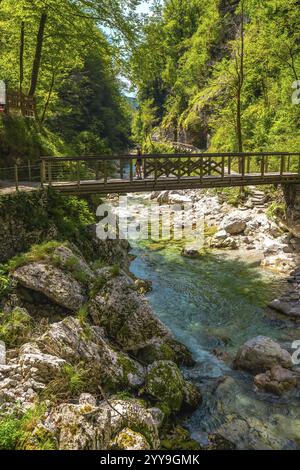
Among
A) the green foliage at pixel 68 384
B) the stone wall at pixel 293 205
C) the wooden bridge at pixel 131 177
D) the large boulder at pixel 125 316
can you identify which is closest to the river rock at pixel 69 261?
the large boulder at pixel 125 316

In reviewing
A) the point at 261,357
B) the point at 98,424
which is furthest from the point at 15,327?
the point at 261,357

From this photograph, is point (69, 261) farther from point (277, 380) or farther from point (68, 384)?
point (277, 380)

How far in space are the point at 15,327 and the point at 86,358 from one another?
1907 mm

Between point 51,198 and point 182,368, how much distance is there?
7594 millimetres

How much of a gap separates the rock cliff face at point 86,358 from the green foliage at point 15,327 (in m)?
0.02

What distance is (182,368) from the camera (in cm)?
1055

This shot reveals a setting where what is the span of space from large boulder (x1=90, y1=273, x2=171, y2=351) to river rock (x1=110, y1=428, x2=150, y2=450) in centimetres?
322

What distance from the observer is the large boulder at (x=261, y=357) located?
10.2 meters

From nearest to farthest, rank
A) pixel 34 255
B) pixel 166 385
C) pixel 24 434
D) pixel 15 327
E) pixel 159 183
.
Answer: pixel 24 434
pixel 15 327
pixel 166 385
pixel 34 255
pixel 159 183

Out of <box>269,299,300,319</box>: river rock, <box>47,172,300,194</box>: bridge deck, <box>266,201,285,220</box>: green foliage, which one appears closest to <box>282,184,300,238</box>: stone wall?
<box>47,172,300,194</box>: bridge deck

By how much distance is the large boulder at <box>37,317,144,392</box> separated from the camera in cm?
793

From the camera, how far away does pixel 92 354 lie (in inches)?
327

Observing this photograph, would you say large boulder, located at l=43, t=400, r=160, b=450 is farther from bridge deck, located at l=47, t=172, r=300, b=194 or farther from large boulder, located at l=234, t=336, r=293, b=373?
bridge deck, located at l=47, t=172, r=300, b=194
